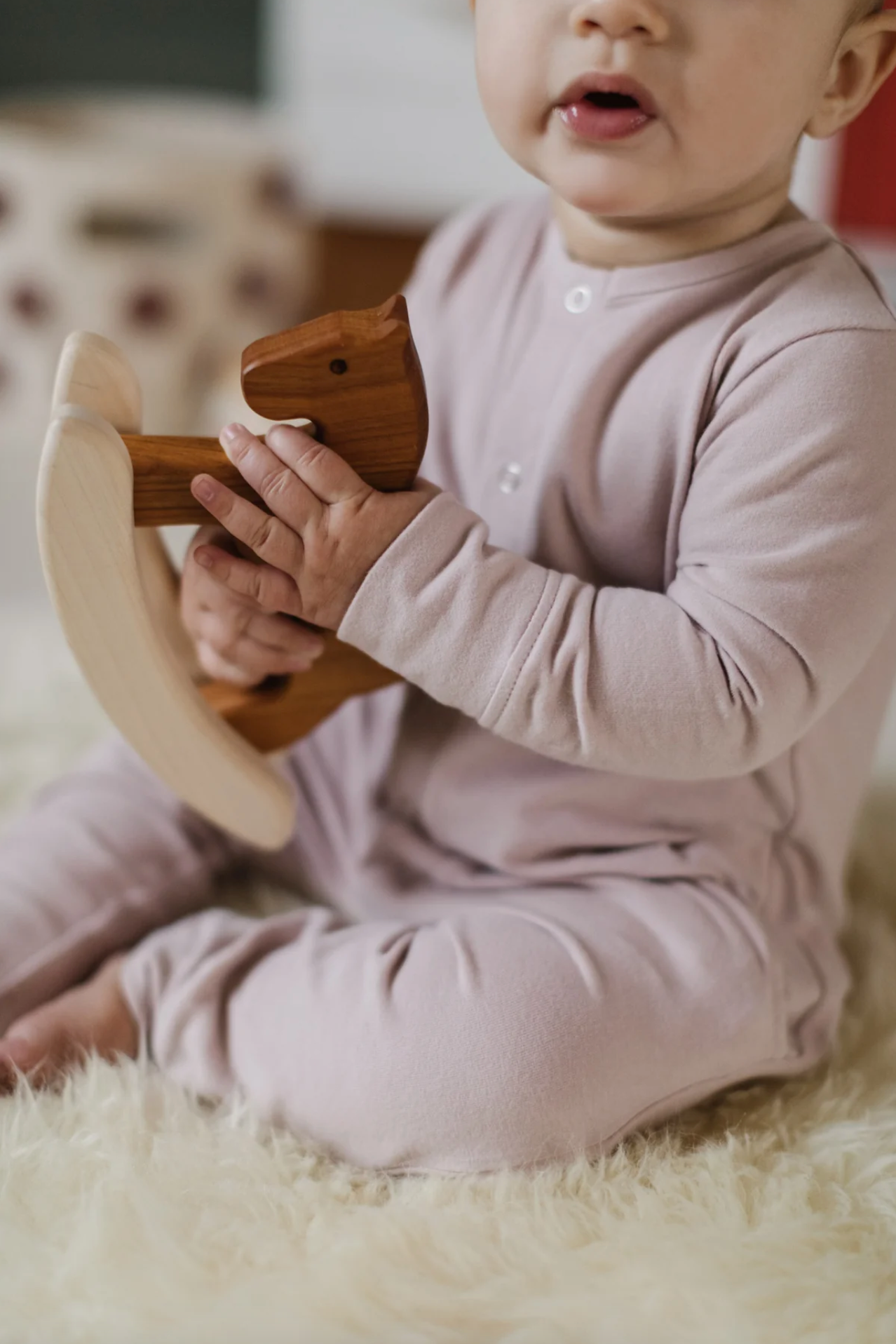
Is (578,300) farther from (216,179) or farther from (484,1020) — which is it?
(216,179)

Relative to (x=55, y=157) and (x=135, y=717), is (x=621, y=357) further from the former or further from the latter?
(x=55, y=157)

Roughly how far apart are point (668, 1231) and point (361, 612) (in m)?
0.24

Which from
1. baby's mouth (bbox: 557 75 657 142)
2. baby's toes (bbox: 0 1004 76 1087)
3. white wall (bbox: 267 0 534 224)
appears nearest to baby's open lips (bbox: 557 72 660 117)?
baby's mouth (bbox: 557 75 657 142)

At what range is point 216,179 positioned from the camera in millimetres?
1388

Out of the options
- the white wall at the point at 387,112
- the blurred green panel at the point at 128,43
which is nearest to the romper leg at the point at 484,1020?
the white wall at the point at 387,112

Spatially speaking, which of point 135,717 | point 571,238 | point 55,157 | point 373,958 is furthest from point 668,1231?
point 55,157

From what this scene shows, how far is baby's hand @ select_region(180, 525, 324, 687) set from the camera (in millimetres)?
566

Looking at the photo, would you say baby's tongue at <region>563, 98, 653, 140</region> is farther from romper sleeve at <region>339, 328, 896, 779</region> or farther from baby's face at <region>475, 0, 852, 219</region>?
romper sleeve at <region>339, 328, 896, 779</region>

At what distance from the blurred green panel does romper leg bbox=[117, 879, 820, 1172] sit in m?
1.58

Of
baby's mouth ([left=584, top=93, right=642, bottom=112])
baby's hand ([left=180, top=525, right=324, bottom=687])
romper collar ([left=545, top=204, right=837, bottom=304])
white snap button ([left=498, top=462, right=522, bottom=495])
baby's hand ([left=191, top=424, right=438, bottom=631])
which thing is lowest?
baby's hand ([left=180, top=525, right=324, bottom=687])

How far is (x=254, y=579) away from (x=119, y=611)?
5cm

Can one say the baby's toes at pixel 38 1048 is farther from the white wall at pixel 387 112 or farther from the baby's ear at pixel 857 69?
the white wall at pixel 387 112

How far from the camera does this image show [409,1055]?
526 millimetres

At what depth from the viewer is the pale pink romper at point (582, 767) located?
0.52 metres
